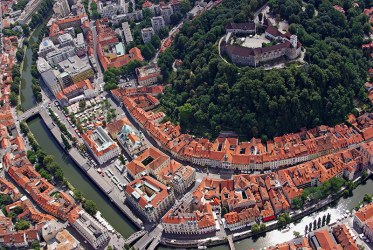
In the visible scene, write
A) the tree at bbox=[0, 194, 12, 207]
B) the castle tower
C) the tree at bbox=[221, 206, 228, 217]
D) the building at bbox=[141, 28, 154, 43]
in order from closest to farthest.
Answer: the tree at bbox=[221, 206, 228, 217] → the tree at bbox=[0, 194, 12, 207] → the castle tower → the building at bbox=[141, 28, 154, 43]

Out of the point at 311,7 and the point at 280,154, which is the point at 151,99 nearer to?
the point at 280,154

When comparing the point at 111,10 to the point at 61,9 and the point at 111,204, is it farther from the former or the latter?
the point at 111,204

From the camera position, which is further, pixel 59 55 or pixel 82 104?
pixel 59 55

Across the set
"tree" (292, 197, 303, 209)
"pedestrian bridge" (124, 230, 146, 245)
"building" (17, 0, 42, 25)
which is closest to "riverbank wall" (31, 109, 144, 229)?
"pedestrian bridge" (124, 230, 146, 245)

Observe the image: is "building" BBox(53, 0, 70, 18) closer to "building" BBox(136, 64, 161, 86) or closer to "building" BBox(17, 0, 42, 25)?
"building" BBox(17, 0, 42, 25)

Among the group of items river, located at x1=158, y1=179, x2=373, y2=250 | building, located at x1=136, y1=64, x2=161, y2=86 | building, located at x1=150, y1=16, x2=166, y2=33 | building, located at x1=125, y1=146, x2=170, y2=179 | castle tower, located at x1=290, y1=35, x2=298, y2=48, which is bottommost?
river, located at x1=158, y1=179, x2=373, y2=250

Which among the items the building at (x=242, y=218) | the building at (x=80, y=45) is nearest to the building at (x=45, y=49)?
the building at (x=80, y=45)

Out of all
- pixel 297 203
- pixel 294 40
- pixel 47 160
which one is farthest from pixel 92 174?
pixel 294 40
